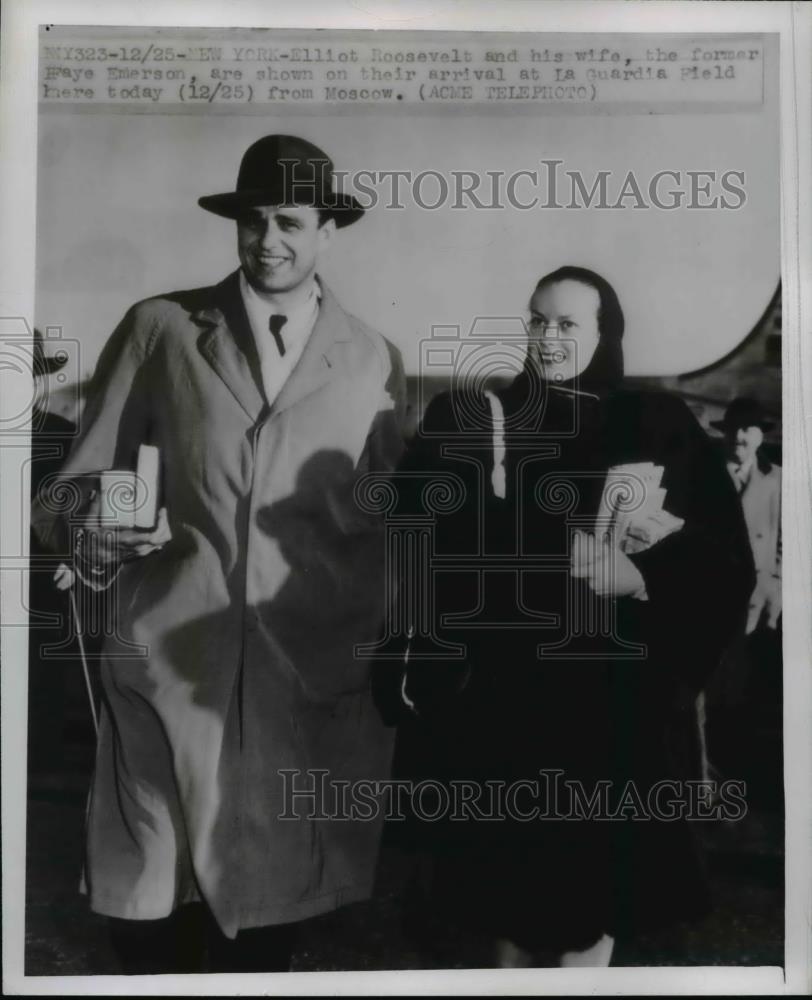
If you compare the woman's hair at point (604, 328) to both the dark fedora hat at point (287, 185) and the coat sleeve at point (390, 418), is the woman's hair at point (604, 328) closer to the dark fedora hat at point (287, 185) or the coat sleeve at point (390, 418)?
the coat sleeve at point (390, 418)

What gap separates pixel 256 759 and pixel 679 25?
2.21 meters

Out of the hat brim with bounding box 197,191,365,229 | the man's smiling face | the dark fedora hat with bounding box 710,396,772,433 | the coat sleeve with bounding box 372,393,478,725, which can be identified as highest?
the hat brim with bounding box 197,191,365,229

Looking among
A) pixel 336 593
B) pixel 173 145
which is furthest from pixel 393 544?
pixel 173 145

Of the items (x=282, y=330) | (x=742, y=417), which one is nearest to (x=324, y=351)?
(x=282, y=330)

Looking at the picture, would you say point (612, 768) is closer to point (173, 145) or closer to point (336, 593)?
point (336, 593)

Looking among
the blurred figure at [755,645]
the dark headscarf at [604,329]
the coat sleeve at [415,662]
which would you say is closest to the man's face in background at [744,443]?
the blurred figure at [755,645]

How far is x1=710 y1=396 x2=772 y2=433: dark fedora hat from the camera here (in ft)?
7.38

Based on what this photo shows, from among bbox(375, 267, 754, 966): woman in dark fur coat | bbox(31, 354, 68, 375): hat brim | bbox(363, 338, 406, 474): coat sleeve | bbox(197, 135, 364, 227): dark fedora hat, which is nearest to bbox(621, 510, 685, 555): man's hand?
bbox(375, 267, 754, 966): woman in dark fur coat

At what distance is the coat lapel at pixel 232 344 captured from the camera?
87.5 inches

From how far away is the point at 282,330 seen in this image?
7.40 ft

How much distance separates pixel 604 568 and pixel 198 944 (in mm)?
1407

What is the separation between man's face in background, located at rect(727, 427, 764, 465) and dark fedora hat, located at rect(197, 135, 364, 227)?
3.69ft

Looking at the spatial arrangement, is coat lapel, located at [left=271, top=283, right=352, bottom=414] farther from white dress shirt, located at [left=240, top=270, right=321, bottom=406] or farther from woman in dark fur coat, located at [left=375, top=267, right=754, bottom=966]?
woman in dark fur coat, located at [left=375, top=267, right=754, bottom=966]

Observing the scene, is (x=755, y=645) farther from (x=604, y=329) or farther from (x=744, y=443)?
(x=604, y=329)
